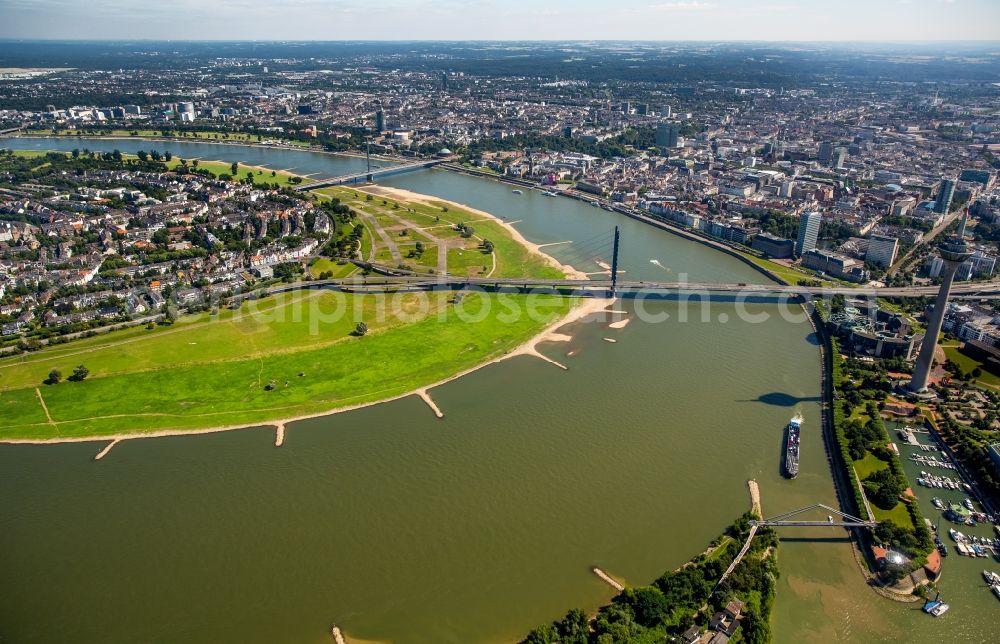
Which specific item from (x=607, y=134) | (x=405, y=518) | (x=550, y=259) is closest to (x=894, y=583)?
(x=405, y=518)

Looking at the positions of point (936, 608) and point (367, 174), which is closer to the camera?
point (936, 608)

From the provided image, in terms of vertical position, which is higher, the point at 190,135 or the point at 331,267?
the point at 190,135

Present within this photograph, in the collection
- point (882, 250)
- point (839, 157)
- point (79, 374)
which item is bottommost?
point (79, 374)

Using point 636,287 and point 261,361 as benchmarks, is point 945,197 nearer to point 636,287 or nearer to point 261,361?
point 636,287

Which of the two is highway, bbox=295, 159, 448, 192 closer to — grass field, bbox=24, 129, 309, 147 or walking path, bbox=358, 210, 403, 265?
walking path, bbox=358, 210, 403, 265

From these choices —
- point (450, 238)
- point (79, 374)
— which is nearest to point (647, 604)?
point (79, 374)

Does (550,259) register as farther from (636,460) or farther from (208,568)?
(208,568)
